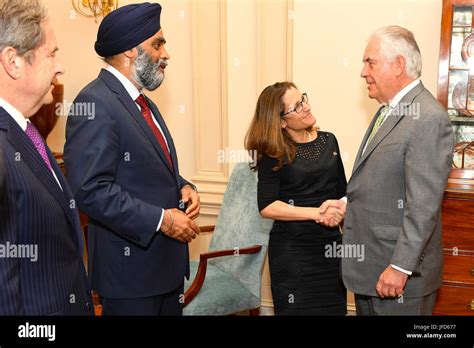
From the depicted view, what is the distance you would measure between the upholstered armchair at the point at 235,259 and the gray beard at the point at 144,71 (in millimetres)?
Answer: 1130

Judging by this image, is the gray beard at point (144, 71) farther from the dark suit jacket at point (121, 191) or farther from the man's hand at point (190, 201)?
the man's hand at point (190, 201)

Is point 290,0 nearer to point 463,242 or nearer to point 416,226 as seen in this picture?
point 463,242

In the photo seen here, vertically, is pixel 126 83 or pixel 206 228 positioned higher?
pixel 126 83

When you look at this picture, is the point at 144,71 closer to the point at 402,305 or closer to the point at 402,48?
the point at 402,48

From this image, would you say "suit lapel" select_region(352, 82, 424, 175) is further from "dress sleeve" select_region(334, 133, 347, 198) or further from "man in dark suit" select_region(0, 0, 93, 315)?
"man in dark suit" select_region(0, 0, 93, 315)

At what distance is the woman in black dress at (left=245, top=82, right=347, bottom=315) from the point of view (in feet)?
9.74

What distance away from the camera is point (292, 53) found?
165 inches

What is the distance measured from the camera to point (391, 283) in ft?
7.88

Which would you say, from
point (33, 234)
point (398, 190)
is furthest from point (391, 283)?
point (33, 234)

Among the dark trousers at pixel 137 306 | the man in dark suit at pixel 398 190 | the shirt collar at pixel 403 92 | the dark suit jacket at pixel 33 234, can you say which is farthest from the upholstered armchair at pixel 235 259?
the dark suit jacket at pixel 33 234

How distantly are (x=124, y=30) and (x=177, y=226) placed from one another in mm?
886

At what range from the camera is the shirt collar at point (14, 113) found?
5.12ft

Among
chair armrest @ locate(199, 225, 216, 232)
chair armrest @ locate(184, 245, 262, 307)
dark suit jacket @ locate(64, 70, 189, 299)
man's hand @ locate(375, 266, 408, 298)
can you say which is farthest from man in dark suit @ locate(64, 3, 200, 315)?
chair armrest @ locate(199, 225, 216, 232)

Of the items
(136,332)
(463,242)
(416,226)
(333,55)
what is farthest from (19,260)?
(333,55)
